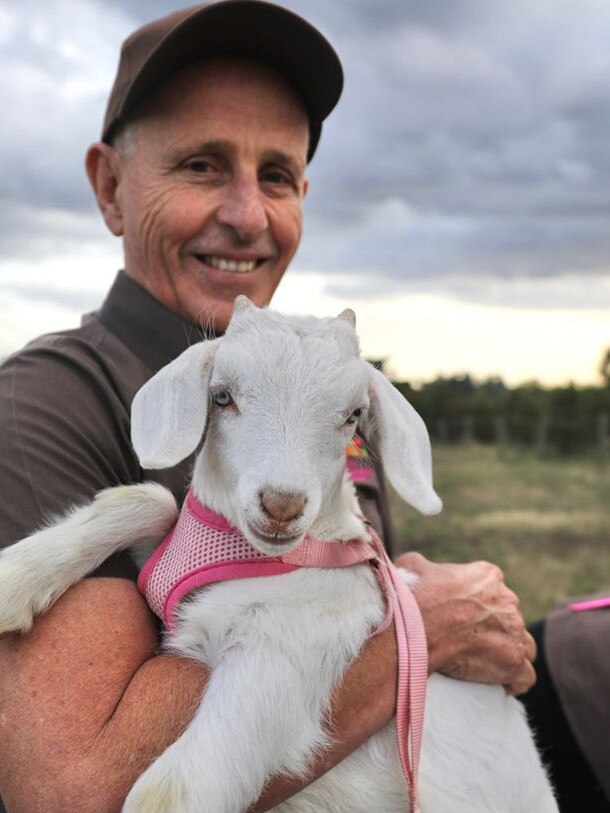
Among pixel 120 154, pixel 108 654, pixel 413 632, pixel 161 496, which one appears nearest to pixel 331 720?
pixel 413 632

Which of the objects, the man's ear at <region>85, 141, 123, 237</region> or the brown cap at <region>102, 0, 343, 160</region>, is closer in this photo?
the brown cap at <region>102, 0, 343, 160</region>

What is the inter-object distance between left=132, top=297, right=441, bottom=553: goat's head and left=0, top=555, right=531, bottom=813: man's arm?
0.32 meters

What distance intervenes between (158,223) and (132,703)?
4.57 feet

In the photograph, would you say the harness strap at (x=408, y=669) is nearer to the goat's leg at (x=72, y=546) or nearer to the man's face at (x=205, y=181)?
the goat's leg at (x=72, y=546)

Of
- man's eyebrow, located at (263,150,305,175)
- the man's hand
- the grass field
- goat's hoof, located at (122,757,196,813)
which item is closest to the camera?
goat's hoof, located at (122,757,196,813)

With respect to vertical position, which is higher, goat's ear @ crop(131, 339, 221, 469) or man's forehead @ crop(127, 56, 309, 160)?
man's forehead @ crop(127, 56, 309, 160)

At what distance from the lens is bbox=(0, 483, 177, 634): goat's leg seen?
6.23 feet

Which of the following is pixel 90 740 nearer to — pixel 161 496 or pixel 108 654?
pixel 108 654

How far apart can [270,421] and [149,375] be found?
77 centimetres

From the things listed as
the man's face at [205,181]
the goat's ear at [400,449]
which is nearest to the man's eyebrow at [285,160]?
the man's face at [205,181]

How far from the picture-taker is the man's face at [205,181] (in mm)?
2691

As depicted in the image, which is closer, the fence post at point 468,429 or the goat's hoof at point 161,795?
the goat's hoof at point 161,795

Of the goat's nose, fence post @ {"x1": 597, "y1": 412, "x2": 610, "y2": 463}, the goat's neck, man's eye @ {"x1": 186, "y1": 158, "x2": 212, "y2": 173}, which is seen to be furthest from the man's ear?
fence post @ {"x1": 597, "y1": 412, "x2": 610, "y2": 463}

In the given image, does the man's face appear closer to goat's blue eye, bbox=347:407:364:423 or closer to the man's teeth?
the man's teeth
